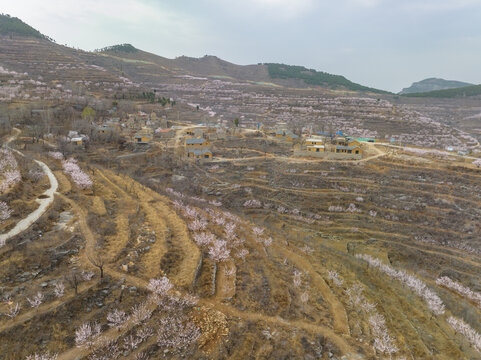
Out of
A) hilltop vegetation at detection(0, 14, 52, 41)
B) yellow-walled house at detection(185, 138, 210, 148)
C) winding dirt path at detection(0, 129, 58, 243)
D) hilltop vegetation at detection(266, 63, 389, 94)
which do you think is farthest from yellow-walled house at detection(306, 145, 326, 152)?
hilltop vegetation at detection(0, 14, 52, 41)

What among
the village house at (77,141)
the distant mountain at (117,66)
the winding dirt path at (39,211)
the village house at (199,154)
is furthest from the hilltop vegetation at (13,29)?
the winding dirt path at (39,211)

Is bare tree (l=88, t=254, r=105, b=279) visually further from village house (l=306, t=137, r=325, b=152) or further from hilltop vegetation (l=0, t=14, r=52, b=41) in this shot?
hilltop vegetation (l=0, t=14, r=52, b=41)

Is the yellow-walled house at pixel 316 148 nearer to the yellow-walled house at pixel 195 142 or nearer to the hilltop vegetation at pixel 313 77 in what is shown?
the yellow-walled house at pixel 195 142

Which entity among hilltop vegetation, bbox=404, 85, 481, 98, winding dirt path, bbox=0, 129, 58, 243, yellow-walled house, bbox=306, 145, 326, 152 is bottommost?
winding dirt path, bbox=0, 129, 58, 243

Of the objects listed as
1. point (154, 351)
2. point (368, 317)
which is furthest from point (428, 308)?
point (154, 351)

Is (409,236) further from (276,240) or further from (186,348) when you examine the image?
(186,348)

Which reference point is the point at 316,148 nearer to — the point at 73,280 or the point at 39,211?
the point at 39,211

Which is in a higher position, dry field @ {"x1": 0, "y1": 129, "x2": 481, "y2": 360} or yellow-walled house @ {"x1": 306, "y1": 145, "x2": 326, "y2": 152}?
yellow-walled house @ {"x1": 306, "y1": 145, "x2": 326, "y2": 152}

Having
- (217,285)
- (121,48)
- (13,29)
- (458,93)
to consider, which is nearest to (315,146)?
(217,285)
